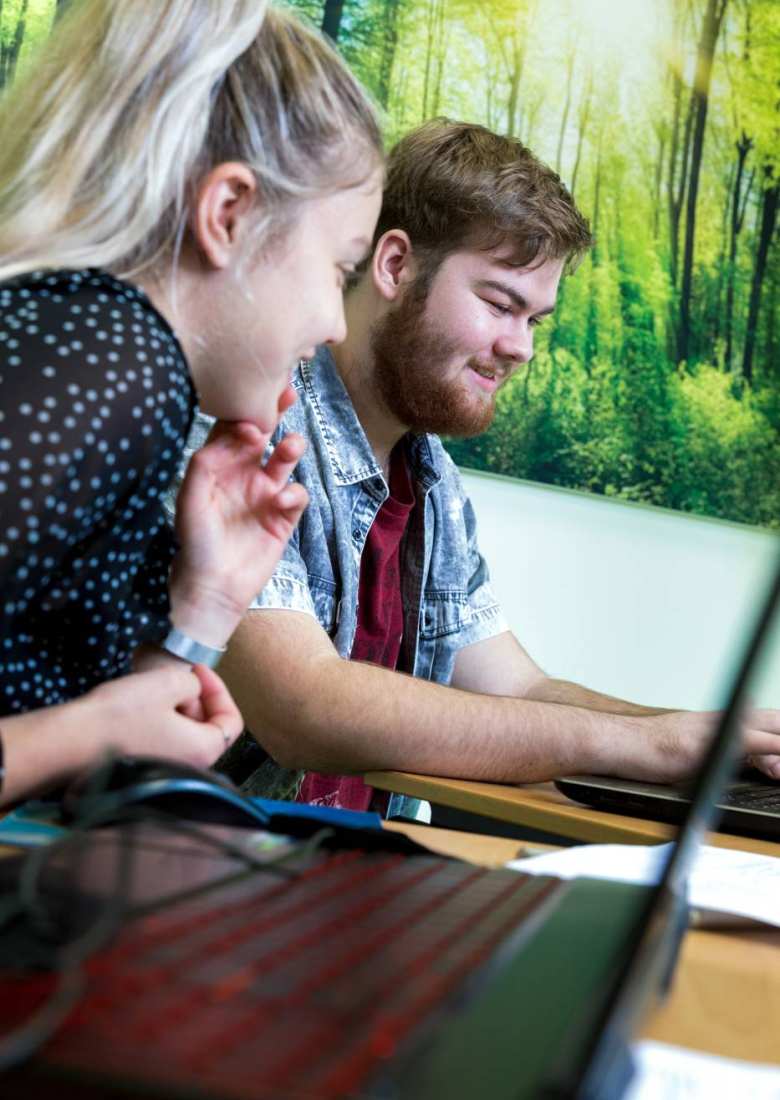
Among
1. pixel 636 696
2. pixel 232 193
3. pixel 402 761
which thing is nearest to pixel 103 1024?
pixel 232 193

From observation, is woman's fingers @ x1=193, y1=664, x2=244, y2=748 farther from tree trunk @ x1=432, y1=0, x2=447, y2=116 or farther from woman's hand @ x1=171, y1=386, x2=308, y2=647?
tree trunk @ x1=432, y1=0, x2=447, y2=116

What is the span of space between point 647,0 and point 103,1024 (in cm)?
241

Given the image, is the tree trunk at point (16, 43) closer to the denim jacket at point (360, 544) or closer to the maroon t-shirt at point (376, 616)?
the denim jacket at point (360, 544)

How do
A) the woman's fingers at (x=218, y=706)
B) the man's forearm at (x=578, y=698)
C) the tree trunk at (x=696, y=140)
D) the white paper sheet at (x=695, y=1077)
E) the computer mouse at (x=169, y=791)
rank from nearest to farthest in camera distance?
the white paper sheet at (x=695, y=1077) → the computer mouse at (x=169, y=791) → the woman's fingers at (x=218, y=706) → the man's forearm at (x=578, y=698) → the tree trunk at (x=696, y=140)

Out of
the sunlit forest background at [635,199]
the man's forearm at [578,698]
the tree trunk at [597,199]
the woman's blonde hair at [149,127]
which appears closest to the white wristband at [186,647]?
the woman's blonde hair at [149,127]

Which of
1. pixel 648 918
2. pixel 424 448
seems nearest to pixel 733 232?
pixel 424 448

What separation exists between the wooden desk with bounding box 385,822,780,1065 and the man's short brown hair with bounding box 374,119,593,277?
1.19 m

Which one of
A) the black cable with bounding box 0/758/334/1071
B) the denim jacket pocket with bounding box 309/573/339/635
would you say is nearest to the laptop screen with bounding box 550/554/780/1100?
the black cable with bounding box 0/758/334/1071

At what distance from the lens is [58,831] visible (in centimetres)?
71

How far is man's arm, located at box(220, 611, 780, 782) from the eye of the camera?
1.30 meters

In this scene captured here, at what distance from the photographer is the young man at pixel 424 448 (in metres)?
1.38

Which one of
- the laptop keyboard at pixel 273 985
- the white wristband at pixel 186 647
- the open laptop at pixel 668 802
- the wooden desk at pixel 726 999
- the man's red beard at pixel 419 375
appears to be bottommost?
the open laptop at pixel 668 802

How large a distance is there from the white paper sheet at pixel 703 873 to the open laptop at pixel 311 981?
226 millimetres

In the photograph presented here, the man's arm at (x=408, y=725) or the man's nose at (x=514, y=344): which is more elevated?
the man's nose at (x=514, y=344)
